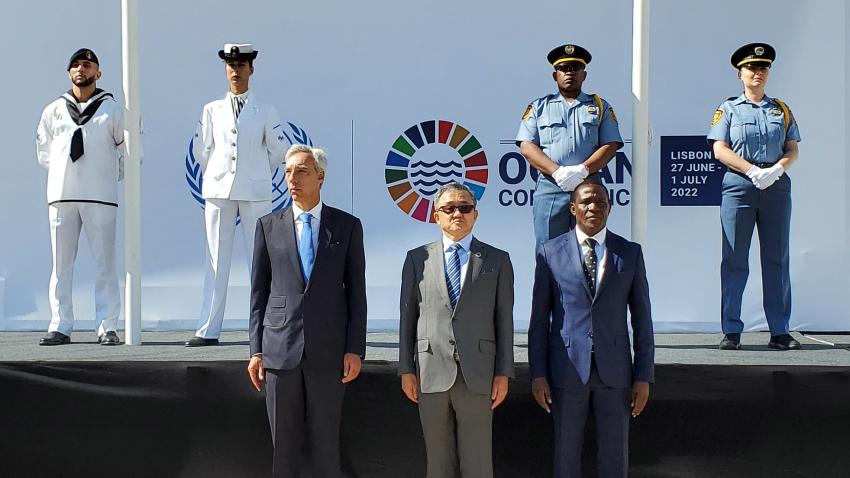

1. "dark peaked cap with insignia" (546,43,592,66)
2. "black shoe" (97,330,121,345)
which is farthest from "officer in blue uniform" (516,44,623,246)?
"black shoe" (97,330,121,345)

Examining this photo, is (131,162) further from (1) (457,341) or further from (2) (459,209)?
(1) (457,341)

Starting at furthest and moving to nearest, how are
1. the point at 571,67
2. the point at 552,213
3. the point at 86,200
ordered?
the point at 86,200, the point at 571,67, the point at 552,213

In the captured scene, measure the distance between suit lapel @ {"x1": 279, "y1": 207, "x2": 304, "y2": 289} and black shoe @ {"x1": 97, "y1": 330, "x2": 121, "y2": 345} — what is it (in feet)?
5.18

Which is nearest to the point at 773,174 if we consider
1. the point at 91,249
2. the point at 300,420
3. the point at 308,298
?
the point at 308,298

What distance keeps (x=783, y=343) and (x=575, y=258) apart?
1.59 meters

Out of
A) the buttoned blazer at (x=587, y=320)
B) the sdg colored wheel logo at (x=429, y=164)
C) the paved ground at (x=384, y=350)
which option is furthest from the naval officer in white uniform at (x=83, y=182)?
the buttoned blazer at (x=587, y=320)

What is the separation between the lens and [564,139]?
4.64 meters

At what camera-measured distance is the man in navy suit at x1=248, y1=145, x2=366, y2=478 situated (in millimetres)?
3668

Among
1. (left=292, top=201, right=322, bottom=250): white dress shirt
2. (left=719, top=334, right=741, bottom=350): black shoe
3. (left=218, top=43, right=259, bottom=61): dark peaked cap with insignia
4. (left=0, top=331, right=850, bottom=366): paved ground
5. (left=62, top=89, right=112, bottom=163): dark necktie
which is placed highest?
(left=218, top=43, right=259, bottom=61): dark peaked cap with insignia

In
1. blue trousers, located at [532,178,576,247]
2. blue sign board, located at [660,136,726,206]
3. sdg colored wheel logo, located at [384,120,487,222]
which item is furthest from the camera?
sdg colored wheel logo, located at [384,120,487,222]

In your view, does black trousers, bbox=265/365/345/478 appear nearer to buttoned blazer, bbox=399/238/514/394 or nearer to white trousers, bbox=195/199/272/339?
buttoned blazer, bbox=399/238/514/394

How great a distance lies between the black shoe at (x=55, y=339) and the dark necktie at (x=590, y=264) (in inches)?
108

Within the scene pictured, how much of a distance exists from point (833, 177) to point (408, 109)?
2532mm

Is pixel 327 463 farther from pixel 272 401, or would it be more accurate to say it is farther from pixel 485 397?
pixel 485 397
